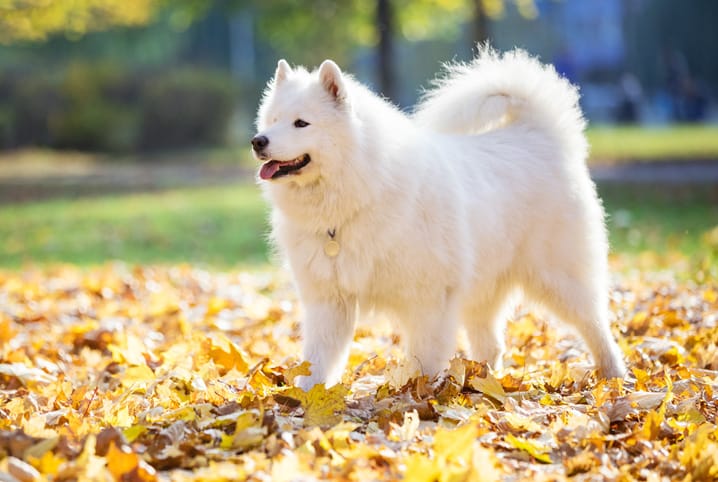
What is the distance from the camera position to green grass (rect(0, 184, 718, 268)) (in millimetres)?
12477

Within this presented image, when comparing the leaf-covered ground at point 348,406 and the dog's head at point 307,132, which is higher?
the dog's head at point 307,132

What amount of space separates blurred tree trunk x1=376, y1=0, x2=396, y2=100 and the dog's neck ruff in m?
16.0

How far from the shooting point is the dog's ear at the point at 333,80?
449 centimetres

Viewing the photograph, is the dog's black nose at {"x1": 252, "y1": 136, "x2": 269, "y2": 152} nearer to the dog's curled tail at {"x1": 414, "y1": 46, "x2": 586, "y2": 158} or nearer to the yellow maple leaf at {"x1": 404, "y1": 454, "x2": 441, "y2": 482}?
the dog's curled tail at {"x1": 414, "y1": 46, "x2": 586, "y2": 158}

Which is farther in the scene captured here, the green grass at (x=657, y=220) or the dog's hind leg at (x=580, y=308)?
the green grass at (x=657, y=220)

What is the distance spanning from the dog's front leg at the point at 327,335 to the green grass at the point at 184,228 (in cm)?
694

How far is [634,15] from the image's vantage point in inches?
1257

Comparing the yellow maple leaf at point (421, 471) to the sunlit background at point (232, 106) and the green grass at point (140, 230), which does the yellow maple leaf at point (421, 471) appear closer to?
the sunlit background at point (232, 106)

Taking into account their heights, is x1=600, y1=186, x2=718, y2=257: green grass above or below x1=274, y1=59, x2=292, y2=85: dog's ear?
below

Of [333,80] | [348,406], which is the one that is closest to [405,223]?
[333,80]

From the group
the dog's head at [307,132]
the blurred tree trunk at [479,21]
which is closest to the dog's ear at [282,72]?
the dog's head at [307,132]

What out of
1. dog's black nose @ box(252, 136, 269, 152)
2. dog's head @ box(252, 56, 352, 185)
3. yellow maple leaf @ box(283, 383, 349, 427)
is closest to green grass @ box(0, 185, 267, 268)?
dog's head @ box(252, 56, 352, 185)

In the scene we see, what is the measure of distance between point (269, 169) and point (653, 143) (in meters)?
24.3

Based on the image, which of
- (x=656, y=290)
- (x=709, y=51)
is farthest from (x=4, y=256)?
(x=709, y=51)
